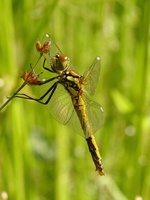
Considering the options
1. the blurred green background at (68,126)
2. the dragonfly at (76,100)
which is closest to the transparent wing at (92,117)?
the dragonfly at (76,100)

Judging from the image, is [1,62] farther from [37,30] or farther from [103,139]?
[103,139]

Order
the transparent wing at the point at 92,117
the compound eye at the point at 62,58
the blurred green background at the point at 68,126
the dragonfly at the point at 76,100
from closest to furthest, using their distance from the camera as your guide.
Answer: the compound eye at the point at 62,58
the dragonfly at the point at 76,100
the transparent wing at the point at 92,117
the blurred green background at the point at 68,126

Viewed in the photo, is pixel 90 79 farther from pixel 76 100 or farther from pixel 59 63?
pixel 59 63

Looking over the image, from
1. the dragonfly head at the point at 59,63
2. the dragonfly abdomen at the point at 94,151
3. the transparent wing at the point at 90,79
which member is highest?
the dragonfly head at the point at 59,63

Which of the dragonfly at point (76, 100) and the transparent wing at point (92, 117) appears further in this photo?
the transparent wing at point (92, 117)

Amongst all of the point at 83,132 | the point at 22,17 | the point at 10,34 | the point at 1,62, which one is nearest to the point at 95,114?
the point at 83,132

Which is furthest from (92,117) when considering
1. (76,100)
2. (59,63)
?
(59,63)

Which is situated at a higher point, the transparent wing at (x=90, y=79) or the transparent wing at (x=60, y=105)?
the transparent wing at (x=90, y=79)

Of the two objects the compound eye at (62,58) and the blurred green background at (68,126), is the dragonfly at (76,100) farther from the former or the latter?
the blurred green background at (68,126)
